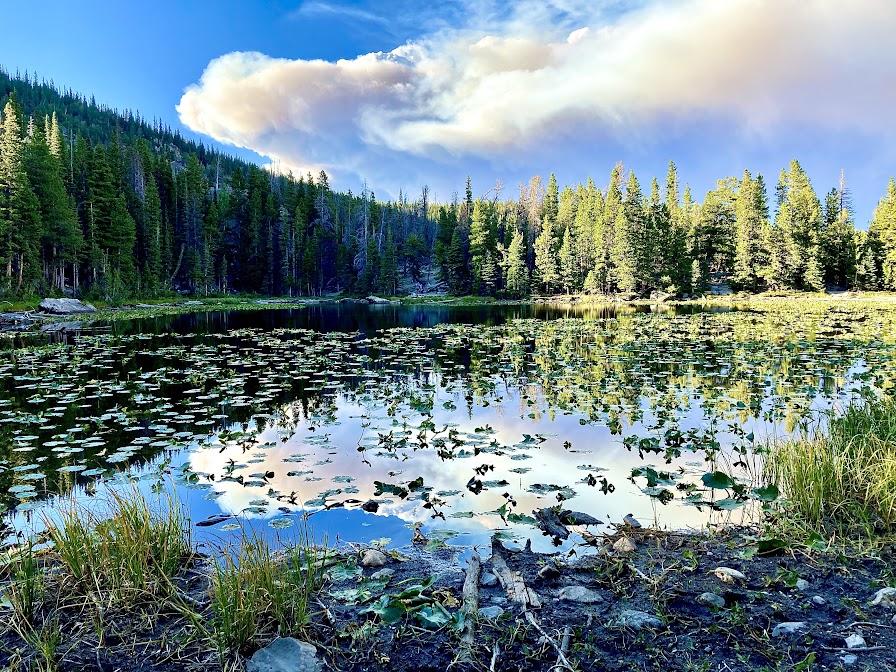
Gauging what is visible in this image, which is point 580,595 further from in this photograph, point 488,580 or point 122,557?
point 122,557

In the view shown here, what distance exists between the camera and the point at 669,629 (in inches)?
126

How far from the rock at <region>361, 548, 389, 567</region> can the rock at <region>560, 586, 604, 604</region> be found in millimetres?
1578

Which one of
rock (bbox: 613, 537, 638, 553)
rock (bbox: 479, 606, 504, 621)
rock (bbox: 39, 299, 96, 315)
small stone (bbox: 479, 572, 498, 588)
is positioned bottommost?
small stone (bbox: 479, 572, 498, 588)

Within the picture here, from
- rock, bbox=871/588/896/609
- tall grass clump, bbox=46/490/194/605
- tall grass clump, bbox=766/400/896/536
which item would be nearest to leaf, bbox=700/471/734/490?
tall grass clump, bbox=766/400/896/536

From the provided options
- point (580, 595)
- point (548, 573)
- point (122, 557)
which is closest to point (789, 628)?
point (580, 595)

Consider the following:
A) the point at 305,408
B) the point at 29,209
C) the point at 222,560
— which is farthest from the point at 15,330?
the point at 222,560

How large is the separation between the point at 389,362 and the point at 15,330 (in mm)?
24580

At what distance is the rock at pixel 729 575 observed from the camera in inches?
149

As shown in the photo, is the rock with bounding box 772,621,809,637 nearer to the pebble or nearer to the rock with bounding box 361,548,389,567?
the pebble

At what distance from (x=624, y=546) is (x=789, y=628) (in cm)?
147

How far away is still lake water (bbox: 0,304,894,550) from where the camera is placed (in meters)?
5.63

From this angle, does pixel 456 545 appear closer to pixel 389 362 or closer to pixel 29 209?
pixel 389 362

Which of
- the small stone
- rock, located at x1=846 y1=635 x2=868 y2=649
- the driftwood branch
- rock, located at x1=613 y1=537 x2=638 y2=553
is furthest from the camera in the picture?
rock, located at x1=613 y1=537 x2=638 y2=553

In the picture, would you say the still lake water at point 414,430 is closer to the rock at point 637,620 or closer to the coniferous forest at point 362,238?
the rock at point 637,620
